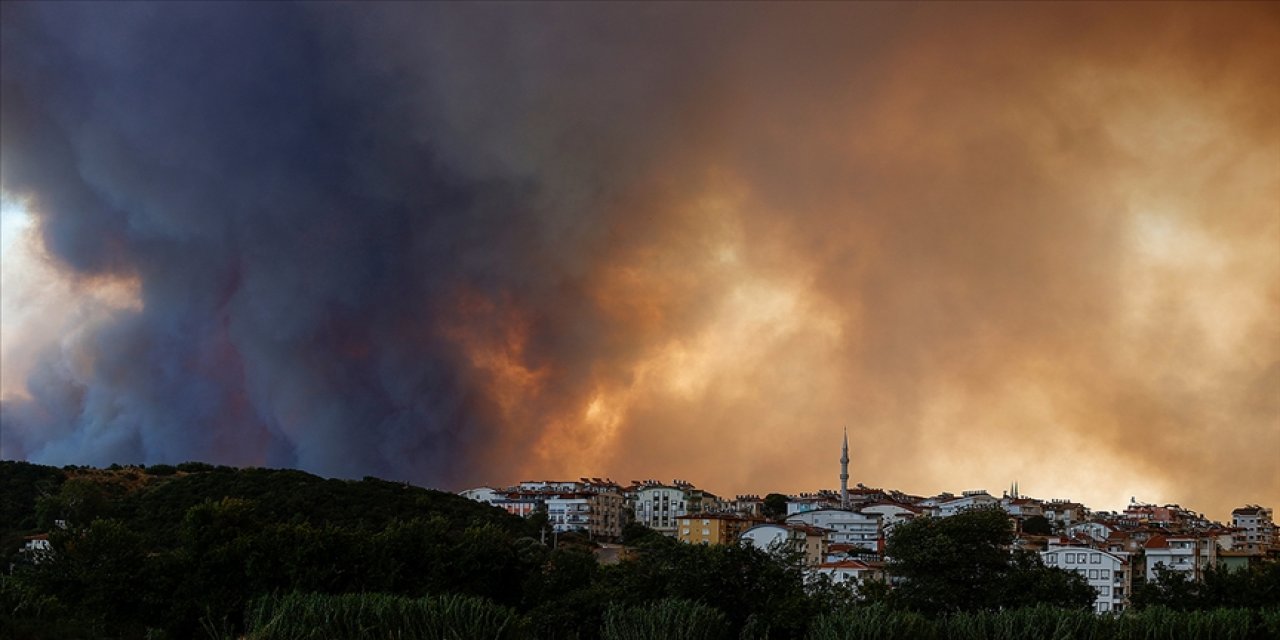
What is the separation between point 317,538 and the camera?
108 feet

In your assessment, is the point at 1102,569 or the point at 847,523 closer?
the point at 1102,569

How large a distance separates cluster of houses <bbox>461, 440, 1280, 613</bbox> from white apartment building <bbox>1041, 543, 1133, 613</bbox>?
0.06 meters

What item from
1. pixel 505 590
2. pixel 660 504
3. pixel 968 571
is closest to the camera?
pixel 505 590

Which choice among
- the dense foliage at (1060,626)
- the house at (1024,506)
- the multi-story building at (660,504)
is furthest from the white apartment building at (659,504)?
the dense foliage at (1060,626)

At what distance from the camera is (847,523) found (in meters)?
89.4

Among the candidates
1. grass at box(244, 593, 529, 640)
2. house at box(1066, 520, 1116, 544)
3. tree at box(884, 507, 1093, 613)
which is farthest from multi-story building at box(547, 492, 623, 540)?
grass at box(244, 593, 529, 640)

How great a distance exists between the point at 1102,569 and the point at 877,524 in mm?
27735

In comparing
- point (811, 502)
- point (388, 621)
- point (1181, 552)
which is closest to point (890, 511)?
point (811, 502)

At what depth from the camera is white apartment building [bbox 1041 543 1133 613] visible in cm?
6128

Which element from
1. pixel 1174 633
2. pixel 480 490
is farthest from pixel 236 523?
pixel 480 490

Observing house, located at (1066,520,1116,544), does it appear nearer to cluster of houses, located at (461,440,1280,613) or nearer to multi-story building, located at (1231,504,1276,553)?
cluster of houses, located at (461,440,1280,613)

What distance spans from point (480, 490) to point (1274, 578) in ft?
266

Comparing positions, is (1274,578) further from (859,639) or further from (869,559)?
(869,559)

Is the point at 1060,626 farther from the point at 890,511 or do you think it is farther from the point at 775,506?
the point at 775,506
